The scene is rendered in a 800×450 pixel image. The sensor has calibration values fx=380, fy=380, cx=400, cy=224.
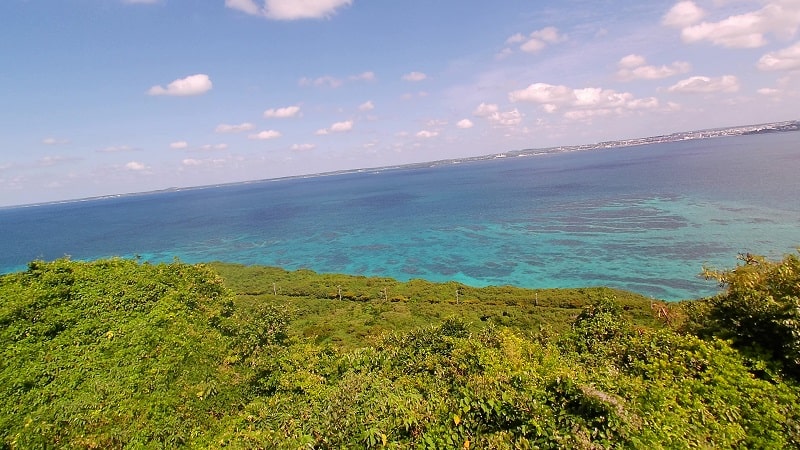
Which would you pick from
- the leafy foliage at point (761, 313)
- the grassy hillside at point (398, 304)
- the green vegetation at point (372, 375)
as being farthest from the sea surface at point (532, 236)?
the leafy foliage at point (761, 313)

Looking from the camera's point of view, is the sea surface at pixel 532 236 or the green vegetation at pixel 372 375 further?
the sea surface at pixel 532 236

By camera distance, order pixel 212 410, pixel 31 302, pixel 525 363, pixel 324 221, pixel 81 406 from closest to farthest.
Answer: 1. pixel 525 363
2. pixel 81 406
3. pixel 212 410
4. pixel 31 302
5. pixel 324 221

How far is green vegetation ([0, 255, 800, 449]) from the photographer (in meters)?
7.67

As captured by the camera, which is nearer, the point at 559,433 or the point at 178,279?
the point at 559,433

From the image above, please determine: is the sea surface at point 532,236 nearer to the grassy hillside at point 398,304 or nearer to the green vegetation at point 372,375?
the grassy hillside at point 398,304

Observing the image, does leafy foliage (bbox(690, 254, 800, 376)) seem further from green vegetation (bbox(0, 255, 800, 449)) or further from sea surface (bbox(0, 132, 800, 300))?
sea surface (bbox(0, 132, 800, 300))

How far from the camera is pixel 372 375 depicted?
37.7 ft

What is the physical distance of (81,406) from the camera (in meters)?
12.9

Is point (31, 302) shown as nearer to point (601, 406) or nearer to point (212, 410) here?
point (212, 410)

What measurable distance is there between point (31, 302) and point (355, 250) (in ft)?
164

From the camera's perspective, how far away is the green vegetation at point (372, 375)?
25.2 feet

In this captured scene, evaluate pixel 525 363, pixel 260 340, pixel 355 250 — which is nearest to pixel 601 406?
pixel 525 363

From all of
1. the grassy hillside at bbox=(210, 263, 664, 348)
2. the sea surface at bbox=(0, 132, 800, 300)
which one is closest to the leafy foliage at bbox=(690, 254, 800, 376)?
the grassy hillside at bbox=(210, 263, 664, 348)

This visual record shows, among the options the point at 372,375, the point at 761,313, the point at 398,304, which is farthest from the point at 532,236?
the point at 372,375
